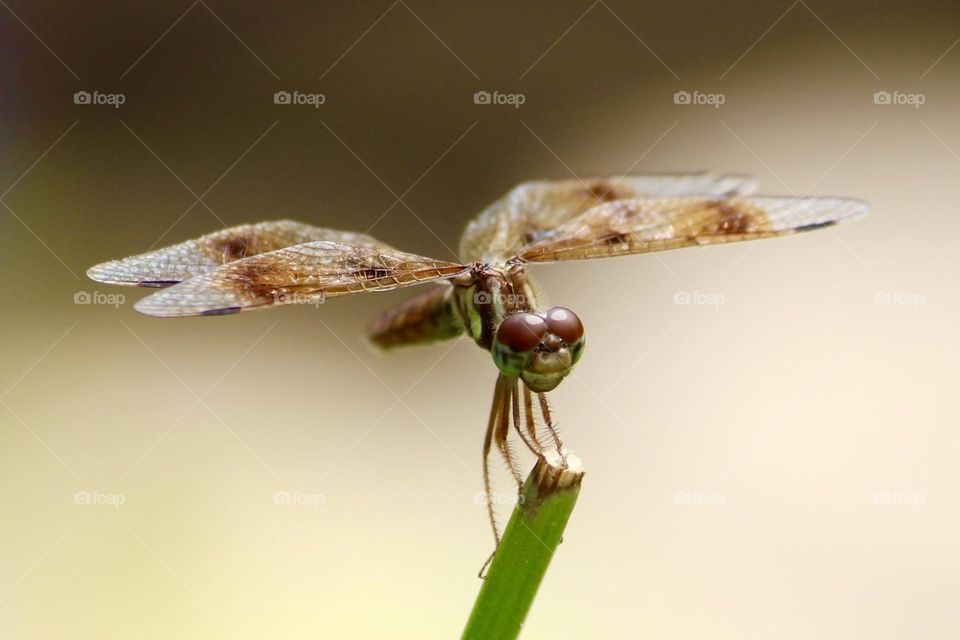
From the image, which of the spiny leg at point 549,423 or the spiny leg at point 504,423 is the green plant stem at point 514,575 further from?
the spiny leg at point 504,423

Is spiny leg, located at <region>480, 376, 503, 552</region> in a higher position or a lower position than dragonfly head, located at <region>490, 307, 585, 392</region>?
lower

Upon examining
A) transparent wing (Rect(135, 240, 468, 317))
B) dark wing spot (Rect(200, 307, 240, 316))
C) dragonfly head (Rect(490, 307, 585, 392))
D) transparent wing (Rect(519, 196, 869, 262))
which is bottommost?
dragonfly head (Rect(490, 307, 585, 392))

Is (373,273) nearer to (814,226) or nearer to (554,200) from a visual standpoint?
(814,226)

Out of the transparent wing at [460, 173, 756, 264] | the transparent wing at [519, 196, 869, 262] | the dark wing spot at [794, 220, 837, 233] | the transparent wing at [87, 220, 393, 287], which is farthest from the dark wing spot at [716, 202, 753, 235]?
the transparent wing at [87, 220, 393, 287]

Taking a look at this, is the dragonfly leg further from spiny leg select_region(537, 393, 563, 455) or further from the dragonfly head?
the dragonfly head

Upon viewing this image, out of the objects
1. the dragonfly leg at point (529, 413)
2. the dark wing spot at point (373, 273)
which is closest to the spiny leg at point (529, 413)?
the dragonfly leg at point (529, 413)

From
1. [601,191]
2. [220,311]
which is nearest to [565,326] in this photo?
[220,311]

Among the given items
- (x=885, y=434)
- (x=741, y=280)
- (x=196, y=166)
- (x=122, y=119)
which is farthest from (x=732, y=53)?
(x=122, y=119)
